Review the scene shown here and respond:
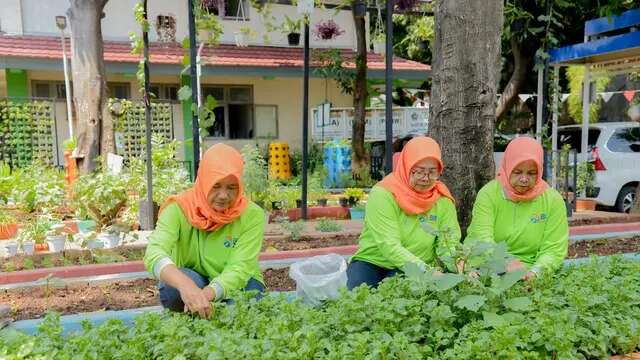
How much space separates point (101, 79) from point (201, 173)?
7023 mm

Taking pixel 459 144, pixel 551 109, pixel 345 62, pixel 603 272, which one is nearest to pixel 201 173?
pixel 459 144

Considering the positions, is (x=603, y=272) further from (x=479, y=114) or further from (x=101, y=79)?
(x=101, y=79)

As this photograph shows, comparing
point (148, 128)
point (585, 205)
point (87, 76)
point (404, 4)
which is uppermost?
point (404, 4)

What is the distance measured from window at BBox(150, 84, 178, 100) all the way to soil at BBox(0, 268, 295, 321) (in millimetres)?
9044

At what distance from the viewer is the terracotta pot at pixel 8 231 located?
638 cm

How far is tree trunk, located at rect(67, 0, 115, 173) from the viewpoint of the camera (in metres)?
8.90

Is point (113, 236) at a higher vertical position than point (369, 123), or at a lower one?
lower

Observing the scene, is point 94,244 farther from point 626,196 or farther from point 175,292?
point 626,196

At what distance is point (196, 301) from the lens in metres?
2.50

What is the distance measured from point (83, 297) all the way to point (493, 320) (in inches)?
110

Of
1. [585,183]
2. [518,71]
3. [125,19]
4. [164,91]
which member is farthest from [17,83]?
[518,71]

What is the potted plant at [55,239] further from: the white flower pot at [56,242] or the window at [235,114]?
the window at [235,114]

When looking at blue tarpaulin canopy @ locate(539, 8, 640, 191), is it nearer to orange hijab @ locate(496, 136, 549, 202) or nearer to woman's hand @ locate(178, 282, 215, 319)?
orange hijab @ locate(496, 136, 549, 202)

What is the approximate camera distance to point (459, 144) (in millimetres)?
3555
